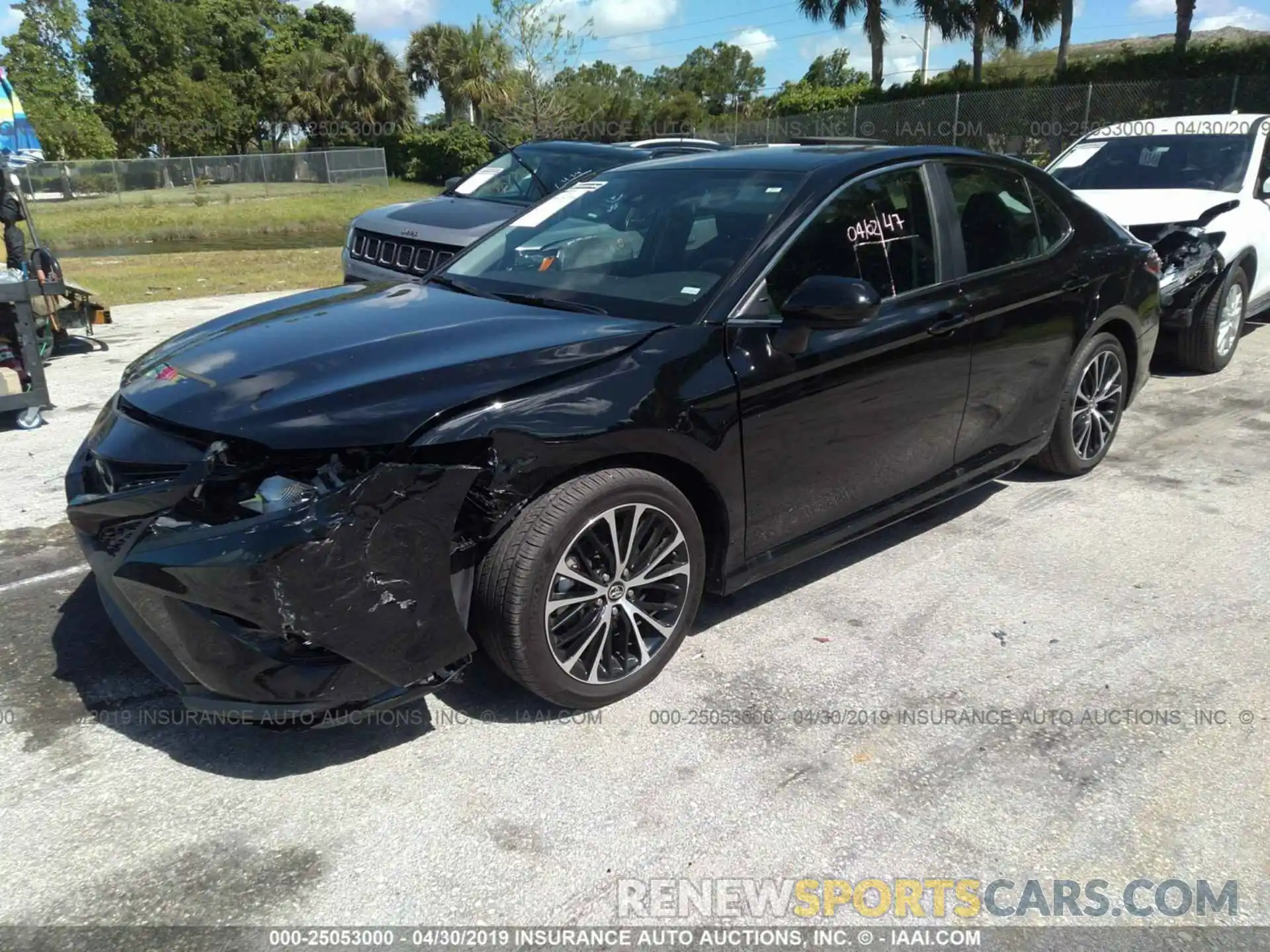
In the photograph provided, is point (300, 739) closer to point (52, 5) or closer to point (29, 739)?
point (29, 739)

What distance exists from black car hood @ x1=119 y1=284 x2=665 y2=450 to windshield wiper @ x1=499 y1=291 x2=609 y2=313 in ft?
0.18

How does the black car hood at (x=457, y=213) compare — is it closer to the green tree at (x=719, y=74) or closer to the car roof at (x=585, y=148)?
the car roof at (x=585, y=148)

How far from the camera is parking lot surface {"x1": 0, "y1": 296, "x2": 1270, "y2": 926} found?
2.54 m

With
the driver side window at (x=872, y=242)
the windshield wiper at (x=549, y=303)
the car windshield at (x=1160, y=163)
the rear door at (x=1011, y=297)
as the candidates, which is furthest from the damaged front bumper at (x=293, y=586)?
the car windshield at (x=1160, y=163)

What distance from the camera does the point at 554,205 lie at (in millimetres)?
4559

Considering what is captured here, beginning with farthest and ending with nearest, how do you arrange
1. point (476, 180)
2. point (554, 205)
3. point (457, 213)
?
point (476, 180) → point (457, 213) → point (554, 205)

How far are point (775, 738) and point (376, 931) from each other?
1.33 m

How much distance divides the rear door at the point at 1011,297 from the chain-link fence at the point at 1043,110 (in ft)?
45.6

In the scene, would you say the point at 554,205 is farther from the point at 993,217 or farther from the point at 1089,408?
the point at 1089,408

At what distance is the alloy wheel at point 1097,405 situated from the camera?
5.00 meters

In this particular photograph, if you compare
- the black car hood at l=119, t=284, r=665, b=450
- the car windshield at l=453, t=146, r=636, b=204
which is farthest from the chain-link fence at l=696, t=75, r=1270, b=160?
the black car hood at l=119, t=284, r=665, b=450

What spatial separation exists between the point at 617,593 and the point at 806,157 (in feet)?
6.69

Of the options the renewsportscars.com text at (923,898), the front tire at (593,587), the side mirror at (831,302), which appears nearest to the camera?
the renewsportscars.com text at (923,898)

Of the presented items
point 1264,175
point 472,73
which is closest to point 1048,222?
point 1264,175
